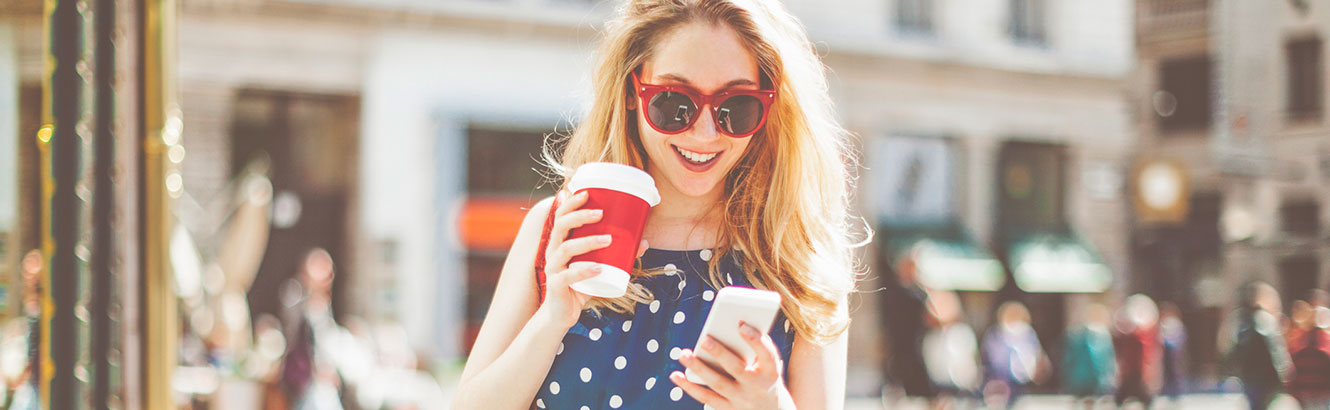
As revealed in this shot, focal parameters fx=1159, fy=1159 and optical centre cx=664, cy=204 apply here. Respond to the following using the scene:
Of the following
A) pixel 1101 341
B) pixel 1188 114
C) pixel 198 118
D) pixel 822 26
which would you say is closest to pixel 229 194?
pixel 198 118

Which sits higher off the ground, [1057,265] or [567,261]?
[567,261]

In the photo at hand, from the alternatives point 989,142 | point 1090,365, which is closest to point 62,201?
point 1090,365

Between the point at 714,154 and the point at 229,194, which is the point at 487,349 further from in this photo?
the point at 229,194

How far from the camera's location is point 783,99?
5.98 ft

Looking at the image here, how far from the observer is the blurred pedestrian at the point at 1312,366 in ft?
29.8

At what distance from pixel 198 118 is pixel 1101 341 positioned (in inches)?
388

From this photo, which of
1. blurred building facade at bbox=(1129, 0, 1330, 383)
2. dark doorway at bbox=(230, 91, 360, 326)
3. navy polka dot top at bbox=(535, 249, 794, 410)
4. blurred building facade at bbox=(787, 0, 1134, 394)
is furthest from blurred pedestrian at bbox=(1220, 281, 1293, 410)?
navy polka dot top at bbox=(535, 249, 794, 410)

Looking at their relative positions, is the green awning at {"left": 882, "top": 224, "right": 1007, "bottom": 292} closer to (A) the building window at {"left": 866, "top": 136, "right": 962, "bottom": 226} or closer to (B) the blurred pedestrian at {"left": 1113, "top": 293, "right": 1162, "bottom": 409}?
(A) the building window at {"left": 866, "top": 136, "right": 962, "bottom": 226}

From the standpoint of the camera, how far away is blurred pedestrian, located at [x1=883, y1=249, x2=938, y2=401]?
34.6ft

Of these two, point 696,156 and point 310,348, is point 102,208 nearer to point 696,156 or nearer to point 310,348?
point 696,156

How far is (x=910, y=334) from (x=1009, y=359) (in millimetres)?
1932

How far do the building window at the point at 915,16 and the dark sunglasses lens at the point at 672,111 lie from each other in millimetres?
14957

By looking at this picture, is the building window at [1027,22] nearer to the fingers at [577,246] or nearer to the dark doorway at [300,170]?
the dark doorway at [300,170]

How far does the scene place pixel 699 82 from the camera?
67.4 inches
